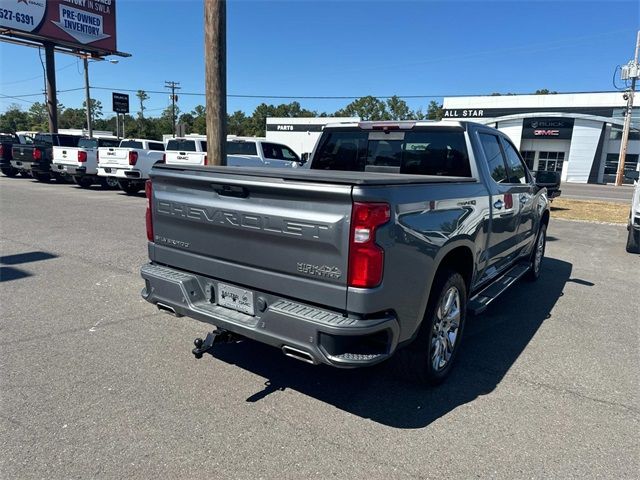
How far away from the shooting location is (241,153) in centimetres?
1611

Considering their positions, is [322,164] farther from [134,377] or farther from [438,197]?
[134,377]

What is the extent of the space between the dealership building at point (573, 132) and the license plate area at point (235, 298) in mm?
49834

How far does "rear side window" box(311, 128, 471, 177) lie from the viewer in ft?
14.6

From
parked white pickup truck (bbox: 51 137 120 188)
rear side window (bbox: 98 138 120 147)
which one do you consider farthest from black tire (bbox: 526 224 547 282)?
rear side window (bbox: 98 138 120 147)

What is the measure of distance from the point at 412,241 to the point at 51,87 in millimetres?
31096

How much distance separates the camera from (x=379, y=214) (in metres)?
2.66

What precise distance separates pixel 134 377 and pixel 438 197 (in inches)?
103

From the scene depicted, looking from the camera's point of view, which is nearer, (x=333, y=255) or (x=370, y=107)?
(x=333, y=255)

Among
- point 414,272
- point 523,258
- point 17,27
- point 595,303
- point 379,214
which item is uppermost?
point 17,27

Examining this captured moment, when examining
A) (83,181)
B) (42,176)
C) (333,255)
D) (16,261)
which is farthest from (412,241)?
(42,176)

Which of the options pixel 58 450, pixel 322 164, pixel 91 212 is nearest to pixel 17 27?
pixel 91 212

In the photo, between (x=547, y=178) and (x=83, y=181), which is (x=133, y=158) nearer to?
(x=83, y=181)

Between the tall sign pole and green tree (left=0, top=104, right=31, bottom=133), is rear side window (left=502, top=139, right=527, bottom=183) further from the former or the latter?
green tree (left=0, top=104, right=31, bottom=133)

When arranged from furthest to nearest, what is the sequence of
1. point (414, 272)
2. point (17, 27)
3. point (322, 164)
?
1. point (17, 27)
2. point (322, 164)
3. point (414, 272)
